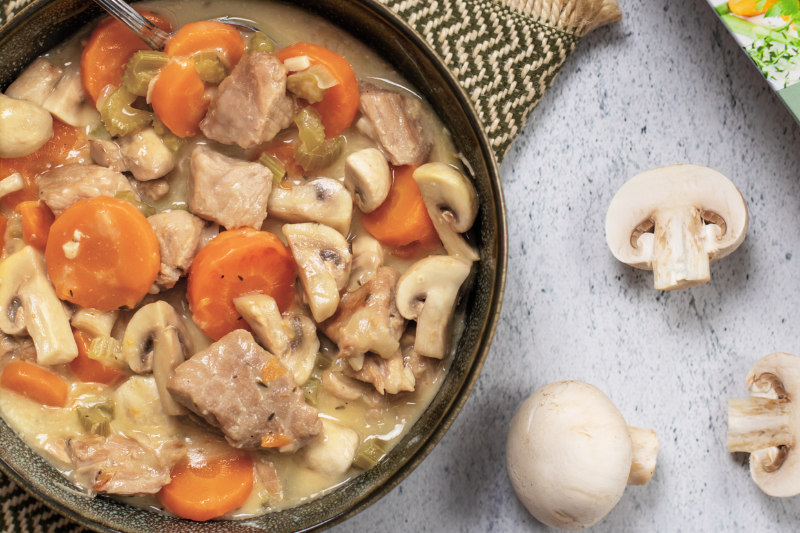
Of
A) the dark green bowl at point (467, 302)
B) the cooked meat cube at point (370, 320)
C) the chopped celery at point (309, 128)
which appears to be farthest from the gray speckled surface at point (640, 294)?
the chopped celery at point (309, 128)

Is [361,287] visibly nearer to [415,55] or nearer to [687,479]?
[415,55]

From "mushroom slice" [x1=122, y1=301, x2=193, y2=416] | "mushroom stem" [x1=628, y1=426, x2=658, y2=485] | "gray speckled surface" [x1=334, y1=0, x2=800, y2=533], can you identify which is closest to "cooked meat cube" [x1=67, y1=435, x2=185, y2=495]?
"mushroom slice" [x1=122, y1=301, x2=193, y2=416]

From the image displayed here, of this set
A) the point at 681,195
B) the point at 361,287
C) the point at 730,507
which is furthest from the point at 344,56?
the point at 730,507

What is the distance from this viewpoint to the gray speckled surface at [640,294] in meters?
2.39

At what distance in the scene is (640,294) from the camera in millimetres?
2449

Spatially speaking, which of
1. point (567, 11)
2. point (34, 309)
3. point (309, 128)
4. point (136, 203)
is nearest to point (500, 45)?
point (567, 11)

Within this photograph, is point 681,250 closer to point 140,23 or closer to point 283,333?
point 283,333

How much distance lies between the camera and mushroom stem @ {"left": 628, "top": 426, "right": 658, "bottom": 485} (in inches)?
87.5

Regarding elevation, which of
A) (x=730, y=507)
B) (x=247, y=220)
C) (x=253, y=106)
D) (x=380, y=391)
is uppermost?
(x=253, y=106)

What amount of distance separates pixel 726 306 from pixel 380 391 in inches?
59.2

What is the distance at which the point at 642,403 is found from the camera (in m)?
2.43

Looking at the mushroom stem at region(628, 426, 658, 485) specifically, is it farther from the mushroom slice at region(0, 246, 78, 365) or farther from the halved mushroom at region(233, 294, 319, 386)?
the mushroom slice at region(0, 246, 78, 365)

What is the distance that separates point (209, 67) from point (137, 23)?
248 millimetres

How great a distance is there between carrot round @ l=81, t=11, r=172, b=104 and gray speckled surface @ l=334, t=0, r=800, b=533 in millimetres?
1419
